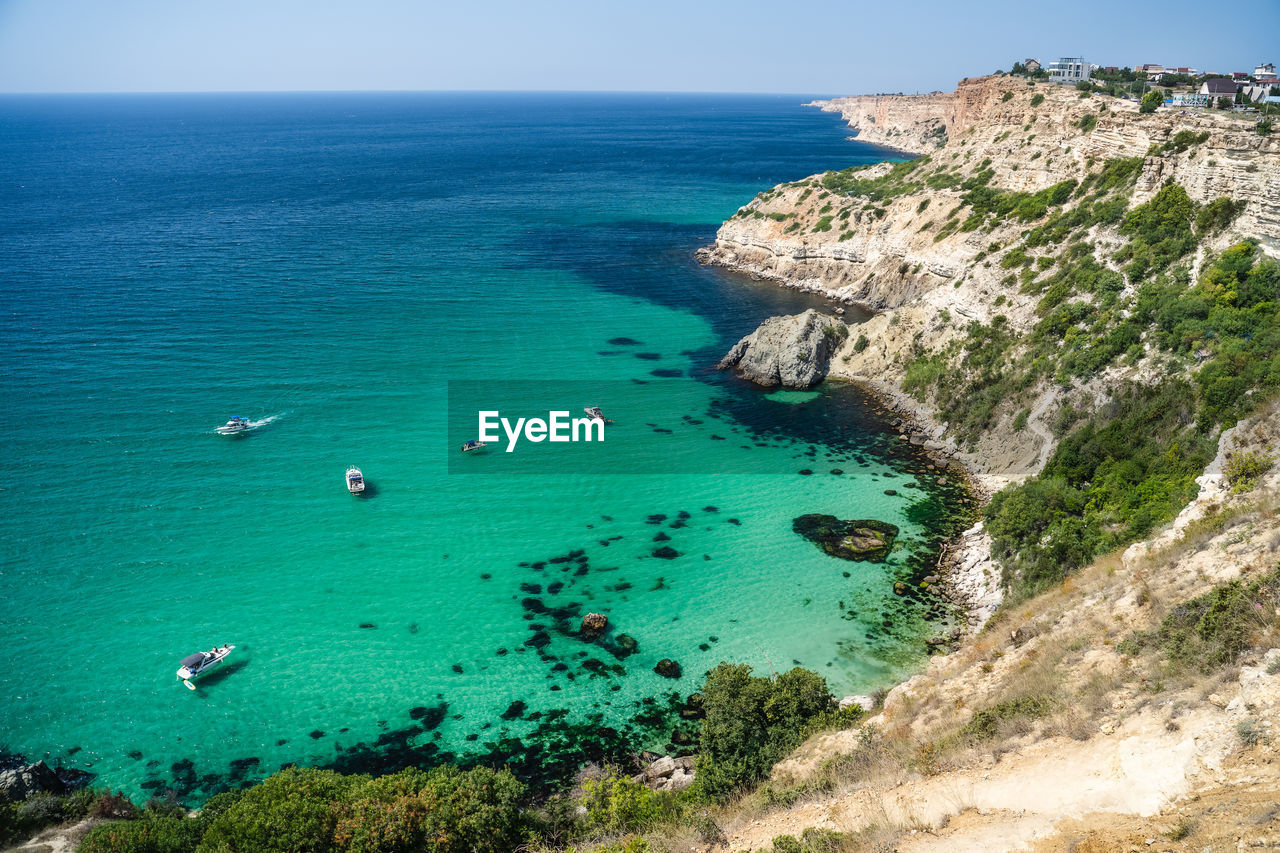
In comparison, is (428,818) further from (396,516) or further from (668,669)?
(396,516)

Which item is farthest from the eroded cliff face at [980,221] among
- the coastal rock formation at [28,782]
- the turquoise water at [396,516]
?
the coastal rock formation at [28,782]

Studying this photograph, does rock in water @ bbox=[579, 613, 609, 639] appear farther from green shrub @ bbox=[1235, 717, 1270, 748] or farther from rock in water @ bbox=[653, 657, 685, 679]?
green shrub @ bbox=[1235, 717, 1270, 748]

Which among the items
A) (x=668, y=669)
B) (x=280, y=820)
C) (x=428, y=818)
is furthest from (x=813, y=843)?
(x=668, y=669)

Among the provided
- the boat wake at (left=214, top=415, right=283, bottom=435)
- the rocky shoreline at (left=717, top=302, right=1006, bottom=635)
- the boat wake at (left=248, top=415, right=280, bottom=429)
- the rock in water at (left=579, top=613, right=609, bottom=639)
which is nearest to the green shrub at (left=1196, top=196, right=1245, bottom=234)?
the rocky shoreline at (left=717, top=302, right=1006, bottom=635)

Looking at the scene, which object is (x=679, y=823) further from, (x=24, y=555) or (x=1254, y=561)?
(x=24, y=555)

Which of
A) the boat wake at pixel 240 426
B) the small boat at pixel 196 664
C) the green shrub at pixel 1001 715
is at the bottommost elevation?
the small boat at pixel 196 664

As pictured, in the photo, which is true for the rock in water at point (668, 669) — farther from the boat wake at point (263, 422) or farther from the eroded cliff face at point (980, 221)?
the boat wake at point (263, 422)
